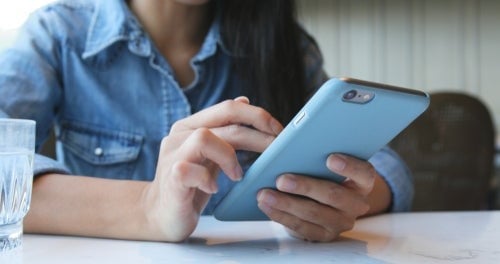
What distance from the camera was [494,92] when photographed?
2686 millimetres

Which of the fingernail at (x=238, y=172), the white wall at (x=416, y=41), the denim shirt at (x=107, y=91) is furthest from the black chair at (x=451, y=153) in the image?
the white wall at (x=416, y=41)

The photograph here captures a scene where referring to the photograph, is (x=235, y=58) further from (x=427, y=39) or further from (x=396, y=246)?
(x=427, y=39)

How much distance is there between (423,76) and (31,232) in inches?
100.0

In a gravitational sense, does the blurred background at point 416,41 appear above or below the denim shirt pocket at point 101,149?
below

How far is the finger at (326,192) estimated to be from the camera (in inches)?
19.1

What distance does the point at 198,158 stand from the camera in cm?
47

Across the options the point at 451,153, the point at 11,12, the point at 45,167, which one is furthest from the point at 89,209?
the point at 11,12

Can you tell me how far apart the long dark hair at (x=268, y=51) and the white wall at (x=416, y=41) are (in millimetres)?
1682

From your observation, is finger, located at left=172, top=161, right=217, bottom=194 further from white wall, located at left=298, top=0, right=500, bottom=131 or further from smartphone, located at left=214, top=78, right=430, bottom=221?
white wall, located at left=298, top=0, right=500, bottom=131

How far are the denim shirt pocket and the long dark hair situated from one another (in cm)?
21

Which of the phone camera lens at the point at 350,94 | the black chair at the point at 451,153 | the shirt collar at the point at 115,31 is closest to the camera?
the phone camera lens at the point at 350,94

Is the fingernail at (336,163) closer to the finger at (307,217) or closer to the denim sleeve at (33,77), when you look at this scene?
the finger at (307,217)

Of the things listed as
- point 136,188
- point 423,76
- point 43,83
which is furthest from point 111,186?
point 423,76

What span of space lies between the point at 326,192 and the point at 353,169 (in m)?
0.04
